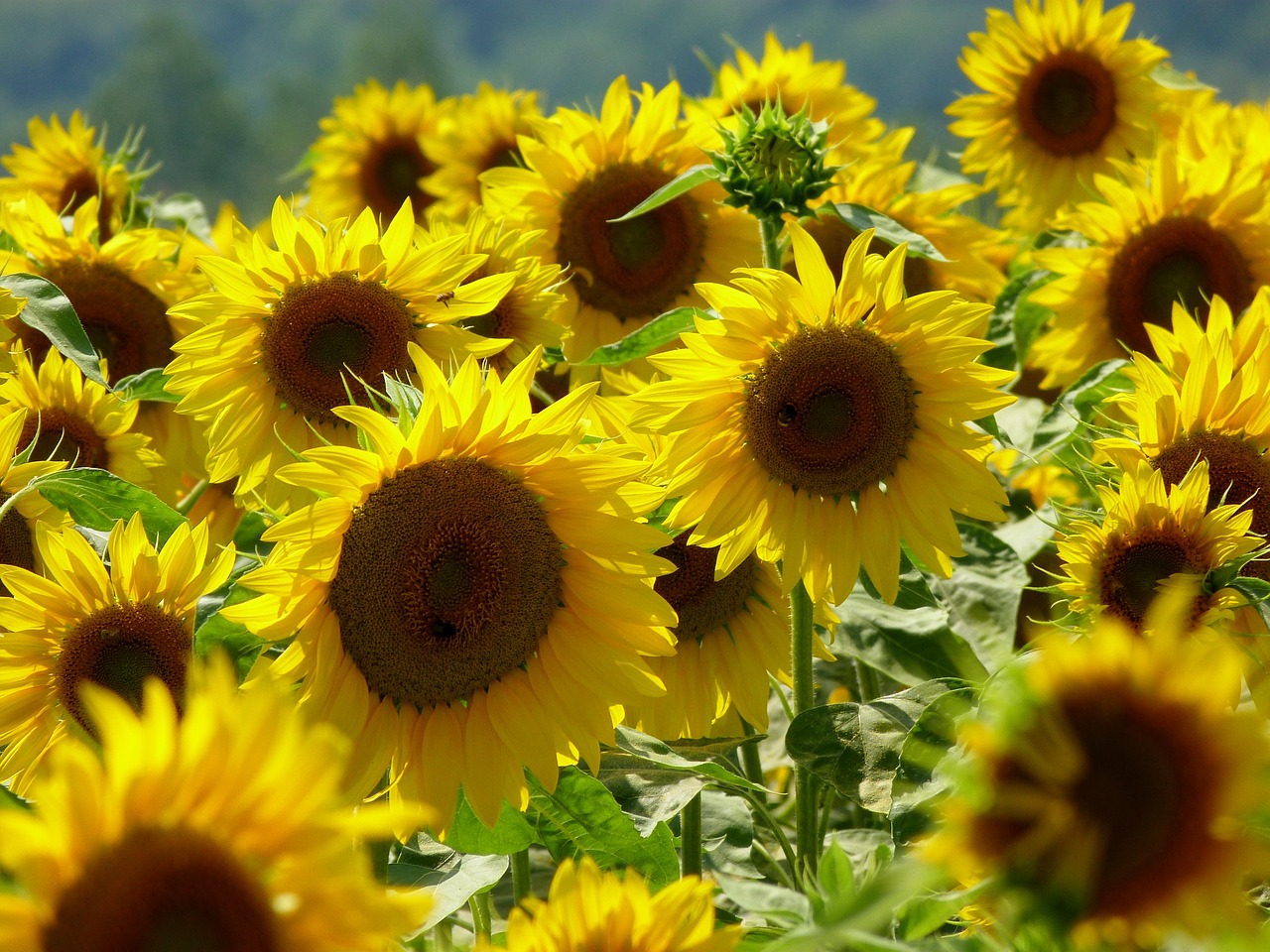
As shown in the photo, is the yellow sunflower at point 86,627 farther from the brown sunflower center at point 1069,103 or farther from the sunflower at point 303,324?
the brown sunflower center at point 1069,103

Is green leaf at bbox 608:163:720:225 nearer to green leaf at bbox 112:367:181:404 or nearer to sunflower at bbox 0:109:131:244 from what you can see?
green leaf at bbox 112:367:181:404

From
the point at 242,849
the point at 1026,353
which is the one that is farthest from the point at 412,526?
the point at 1026,353

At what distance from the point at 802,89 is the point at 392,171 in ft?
3.84

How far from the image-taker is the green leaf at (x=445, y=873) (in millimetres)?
1223

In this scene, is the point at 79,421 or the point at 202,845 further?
the point at 79,421

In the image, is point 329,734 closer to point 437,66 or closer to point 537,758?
point 537,758

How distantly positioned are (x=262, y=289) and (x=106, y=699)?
103 centimetres

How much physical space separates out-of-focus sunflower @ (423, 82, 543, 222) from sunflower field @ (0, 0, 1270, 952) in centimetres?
59

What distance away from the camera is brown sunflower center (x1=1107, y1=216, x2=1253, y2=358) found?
210 cm

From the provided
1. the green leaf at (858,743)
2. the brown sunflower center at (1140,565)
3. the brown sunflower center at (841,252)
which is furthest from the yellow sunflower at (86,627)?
the brown sunflower center at (841,252)

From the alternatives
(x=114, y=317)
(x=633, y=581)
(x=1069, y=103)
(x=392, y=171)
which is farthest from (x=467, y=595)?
(x=392, y=171)

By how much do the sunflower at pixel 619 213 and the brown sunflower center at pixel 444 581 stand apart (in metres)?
0.91

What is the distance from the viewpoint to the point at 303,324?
5.36ft

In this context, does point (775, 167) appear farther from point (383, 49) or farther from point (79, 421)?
point (383, 49)
